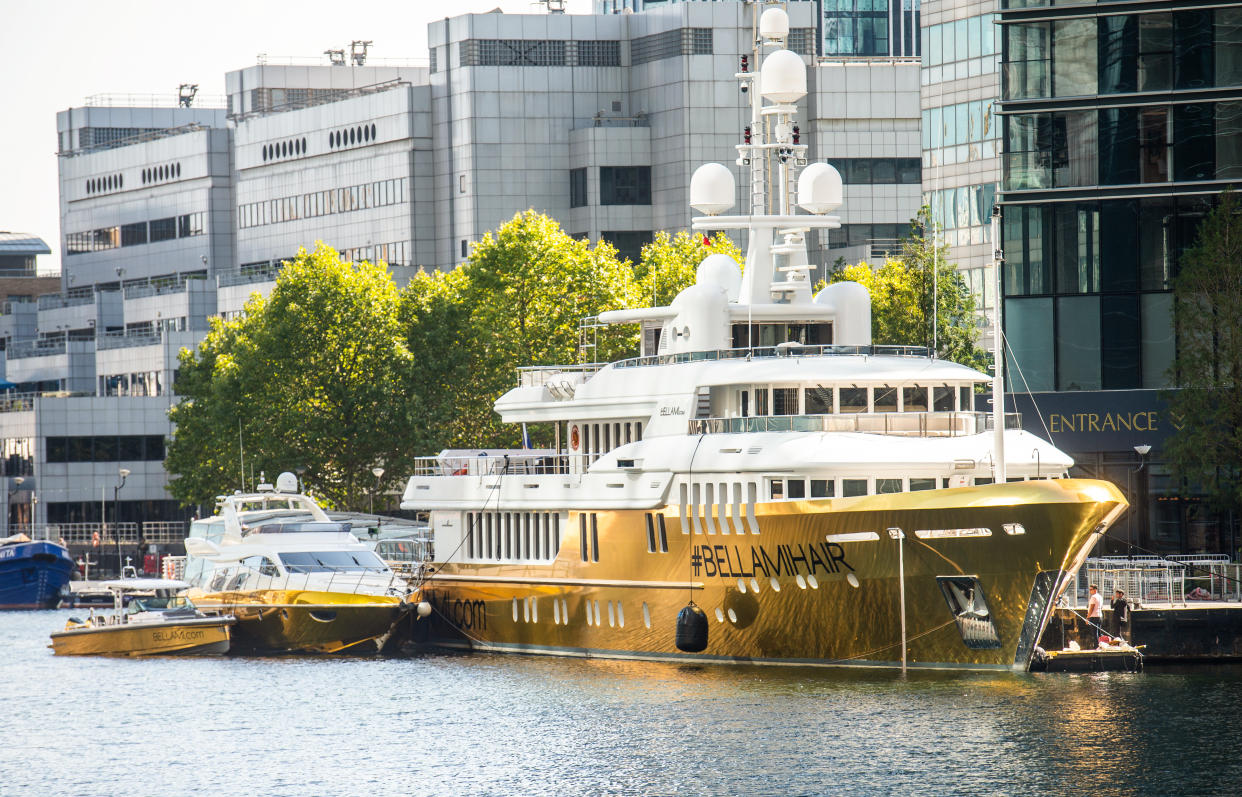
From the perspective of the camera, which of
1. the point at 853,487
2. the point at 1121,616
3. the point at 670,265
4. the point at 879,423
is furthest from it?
the point at 670,265

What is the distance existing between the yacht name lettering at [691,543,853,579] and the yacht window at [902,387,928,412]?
579 centimetres

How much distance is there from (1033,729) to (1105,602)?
43.8 feet

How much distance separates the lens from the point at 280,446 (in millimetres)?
91938

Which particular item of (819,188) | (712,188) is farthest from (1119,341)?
(712,188)

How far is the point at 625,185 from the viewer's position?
131375 millimetres

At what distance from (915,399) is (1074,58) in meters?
18.7

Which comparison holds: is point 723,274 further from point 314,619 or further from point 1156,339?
point 314,619

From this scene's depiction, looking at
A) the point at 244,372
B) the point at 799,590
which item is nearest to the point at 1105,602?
the point at 799,590

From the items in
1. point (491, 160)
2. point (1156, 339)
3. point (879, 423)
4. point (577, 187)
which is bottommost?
point (879, 423)

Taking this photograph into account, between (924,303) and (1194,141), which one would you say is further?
(924,303)

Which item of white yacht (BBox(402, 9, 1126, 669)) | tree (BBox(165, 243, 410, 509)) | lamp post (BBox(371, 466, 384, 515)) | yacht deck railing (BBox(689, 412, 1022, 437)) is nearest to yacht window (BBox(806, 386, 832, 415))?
white yacht (BBox(402, 9, 1126, 669))

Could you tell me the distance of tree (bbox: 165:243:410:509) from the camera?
9250cm

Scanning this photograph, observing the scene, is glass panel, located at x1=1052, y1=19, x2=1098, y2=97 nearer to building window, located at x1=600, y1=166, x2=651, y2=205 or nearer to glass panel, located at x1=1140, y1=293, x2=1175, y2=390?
glass panel, located at x1=1140, y1=293, x2=1175, y2=390

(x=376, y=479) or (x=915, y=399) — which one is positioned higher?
(x=915, y=399)
